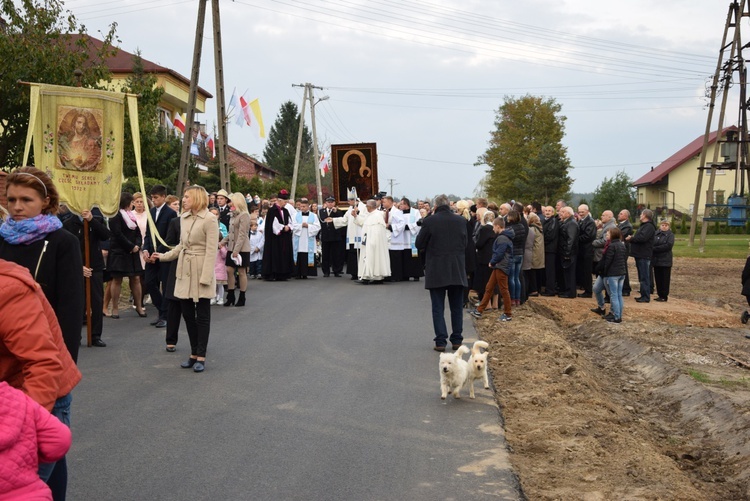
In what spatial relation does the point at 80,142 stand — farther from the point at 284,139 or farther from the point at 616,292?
the point at 284,139

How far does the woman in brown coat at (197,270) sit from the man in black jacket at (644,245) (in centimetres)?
1111

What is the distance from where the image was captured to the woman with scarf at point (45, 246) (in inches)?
161

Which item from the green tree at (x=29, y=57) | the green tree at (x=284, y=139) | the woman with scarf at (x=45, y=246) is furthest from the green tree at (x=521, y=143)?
the woman with scarf at (x=45, y=246)

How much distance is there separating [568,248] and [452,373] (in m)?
10.4

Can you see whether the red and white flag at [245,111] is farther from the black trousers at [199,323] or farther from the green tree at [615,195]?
the green tree at [615,195]

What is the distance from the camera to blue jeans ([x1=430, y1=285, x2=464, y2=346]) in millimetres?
10938

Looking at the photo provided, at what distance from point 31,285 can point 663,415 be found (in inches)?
300

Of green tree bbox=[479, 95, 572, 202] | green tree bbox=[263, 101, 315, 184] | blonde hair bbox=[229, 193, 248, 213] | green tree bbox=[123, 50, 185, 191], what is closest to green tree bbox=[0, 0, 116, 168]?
green tree bbox=[123, 50, 185, 191]

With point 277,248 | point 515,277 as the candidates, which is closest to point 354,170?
point 277,248

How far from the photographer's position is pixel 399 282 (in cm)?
2133

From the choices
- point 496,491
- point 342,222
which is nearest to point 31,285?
point 496,491

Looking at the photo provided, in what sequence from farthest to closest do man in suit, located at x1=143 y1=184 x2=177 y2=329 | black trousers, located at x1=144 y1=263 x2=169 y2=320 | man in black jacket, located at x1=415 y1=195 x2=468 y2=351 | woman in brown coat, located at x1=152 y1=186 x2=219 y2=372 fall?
black trousers, located at x1=144 y1=263 x2=169 y2=320
man in suit, located at x1=143 y1=184 x2=177 y2=329
man in black jacket, located at x1=415 y1=195 x2=468 y2=351
woman in brown coat, located at x1=152 y1=186 x2=219 y2=372

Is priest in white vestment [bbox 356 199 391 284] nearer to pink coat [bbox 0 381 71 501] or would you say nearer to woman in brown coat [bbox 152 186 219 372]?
woman in brown coat [bbox 152 186 219 372]

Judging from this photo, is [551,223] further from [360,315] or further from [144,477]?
[144,477]
